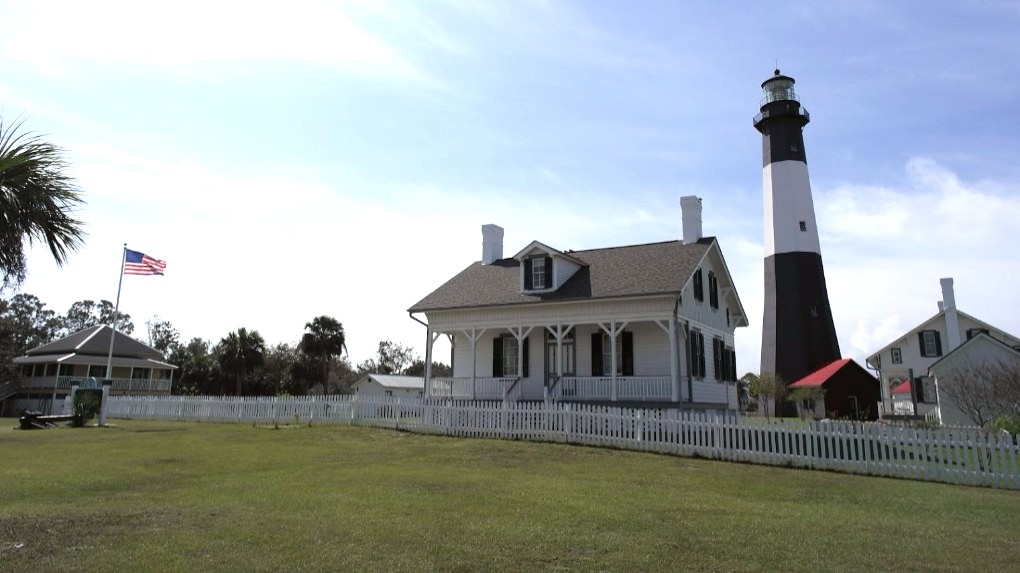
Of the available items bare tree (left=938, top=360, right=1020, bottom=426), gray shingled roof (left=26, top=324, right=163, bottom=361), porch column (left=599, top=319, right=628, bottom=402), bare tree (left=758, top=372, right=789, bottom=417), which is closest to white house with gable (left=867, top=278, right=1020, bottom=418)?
bare tree (left=758, top=372, right=789, bottom=417)

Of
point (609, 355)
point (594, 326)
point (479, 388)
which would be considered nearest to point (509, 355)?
point (479, 388)

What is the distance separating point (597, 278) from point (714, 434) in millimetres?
8753

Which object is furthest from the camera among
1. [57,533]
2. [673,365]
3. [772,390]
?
[772,390]

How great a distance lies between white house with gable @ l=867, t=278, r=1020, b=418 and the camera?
3734cm

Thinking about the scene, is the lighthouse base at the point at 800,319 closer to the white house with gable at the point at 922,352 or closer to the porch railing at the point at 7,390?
the white house with gable at the point at 922,352

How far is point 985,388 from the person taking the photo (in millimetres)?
20812

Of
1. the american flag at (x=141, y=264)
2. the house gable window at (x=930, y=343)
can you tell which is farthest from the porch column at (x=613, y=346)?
the house gable window at (x=930, y=343)

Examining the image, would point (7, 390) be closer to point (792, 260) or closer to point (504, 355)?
point (504, 355)

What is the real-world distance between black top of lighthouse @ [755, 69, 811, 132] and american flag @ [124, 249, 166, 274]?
32658 mm

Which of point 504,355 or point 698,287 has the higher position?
point 698,287

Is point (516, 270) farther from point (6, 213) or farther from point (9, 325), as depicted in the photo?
point (9, 325)

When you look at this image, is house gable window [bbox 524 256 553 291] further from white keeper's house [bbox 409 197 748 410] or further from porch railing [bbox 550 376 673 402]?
porch railing [bbox 550 376 673 402]

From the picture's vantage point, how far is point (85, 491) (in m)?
9.38

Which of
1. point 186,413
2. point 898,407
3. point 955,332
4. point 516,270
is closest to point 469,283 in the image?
point 516,270
